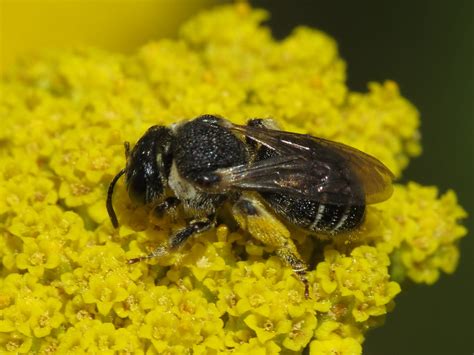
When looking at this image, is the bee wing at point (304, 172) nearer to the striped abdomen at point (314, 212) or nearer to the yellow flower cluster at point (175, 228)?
the striped abdomen at point (314, 212)

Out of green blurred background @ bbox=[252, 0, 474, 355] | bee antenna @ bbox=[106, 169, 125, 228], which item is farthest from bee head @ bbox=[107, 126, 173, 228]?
green blurred background @ bbox=[252, 0, 474, 355]

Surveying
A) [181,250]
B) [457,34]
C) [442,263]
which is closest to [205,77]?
[181,250]

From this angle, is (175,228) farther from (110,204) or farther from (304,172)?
(304,172)

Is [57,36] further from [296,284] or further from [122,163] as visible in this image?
[296,284]

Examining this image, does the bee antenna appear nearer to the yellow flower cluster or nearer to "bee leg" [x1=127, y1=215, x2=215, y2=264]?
the yellow flower cluster

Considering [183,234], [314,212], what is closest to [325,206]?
[314,212]

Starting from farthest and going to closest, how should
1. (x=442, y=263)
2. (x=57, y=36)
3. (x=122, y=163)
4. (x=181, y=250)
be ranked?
(x=57, y=36), (x=442, y=263), (x=122, y=163), (x=181, y=250)
